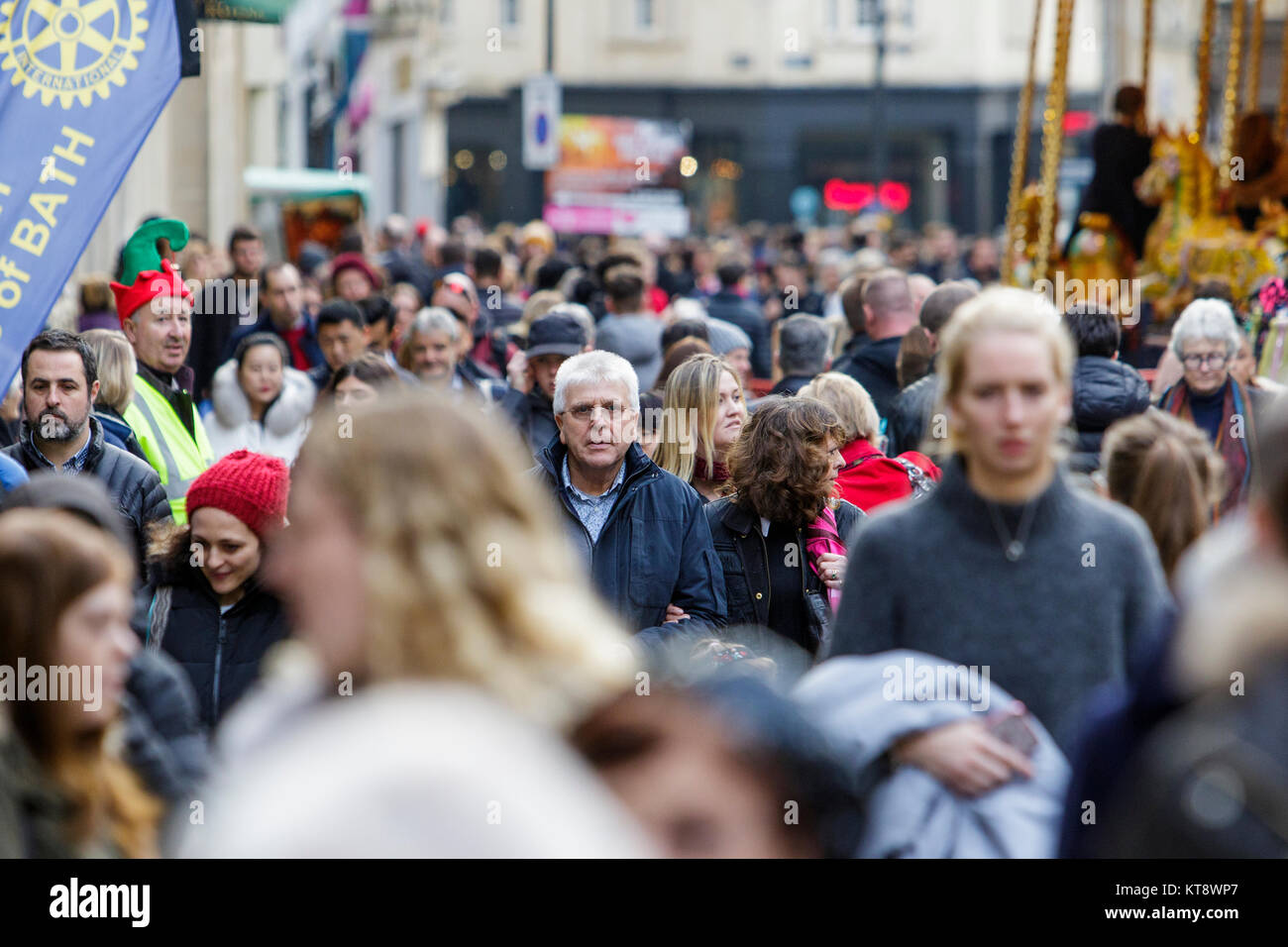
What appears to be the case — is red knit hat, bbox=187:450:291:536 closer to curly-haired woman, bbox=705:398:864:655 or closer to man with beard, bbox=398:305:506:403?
curly-haired woman, bbox=705:398:864:655

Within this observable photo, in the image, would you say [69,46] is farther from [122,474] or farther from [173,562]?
[173,562]

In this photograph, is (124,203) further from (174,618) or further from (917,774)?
(917,774)

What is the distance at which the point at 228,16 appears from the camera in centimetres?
1117

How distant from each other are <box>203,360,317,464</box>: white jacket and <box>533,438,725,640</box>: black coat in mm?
2883

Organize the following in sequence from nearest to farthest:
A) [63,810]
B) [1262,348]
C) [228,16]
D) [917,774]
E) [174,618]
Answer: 1. [63,810]
2. [917,774]
3. [174,618]
4. [1262,348]
5. [228,16]

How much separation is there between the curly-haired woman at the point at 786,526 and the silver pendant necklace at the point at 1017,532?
2.07m

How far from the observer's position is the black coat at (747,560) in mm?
5785

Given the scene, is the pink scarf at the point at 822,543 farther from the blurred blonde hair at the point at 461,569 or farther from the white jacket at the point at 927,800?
the blurred blonde hair at the point at 461,569

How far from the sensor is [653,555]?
5.75 meters

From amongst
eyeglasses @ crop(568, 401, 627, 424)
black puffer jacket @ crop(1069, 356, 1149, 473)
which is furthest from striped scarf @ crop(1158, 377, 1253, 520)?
eyeglasses @ crop(568, 401, 627, 424)

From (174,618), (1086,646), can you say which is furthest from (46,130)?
(1086,646)

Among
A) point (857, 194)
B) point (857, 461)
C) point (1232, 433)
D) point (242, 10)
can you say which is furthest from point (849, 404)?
point (857, 194)
